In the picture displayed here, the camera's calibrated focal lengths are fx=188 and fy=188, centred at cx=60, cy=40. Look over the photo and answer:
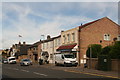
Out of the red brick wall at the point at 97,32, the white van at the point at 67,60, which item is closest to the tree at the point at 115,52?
the white van at the point at 67,60

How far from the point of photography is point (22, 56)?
71375mm

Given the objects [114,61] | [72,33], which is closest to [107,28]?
[72,33]

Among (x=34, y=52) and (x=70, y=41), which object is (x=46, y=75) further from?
(x=34, y=52)

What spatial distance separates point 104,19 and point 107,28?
197 cm

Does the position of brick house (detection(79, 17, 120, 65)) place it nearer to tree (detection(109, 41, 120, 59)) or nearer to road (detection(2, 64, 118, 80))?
tree (detection(109, 41, 120, 59))

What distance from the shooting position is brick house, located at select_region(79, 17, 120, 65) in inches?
1379

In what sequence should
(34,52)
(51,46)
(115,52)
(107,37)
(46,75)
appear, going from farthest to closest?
(34,52) < (51,46) < (107,37) < (115,52) < (46,75)

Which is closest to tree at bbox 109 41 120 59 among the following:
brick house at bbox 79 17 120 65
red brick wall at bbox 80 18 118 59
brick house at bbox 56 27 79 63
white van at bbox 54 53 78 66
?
white van at bbox 54 53 78 66

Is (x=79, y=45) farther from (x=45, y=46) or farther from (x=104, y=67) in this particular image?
(x=45, y=46)

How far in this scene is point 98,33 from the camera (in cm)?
3691

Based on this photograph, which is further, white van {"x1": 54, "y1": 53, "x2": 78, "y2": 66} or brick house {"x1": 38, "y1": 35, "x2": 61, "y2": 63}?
brick house {"x1": 38, "y1": 35, "x2": 61, "y2": 63}

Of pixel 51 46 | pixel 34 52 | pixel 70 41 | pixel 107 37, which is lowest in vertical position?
pixel 34 52

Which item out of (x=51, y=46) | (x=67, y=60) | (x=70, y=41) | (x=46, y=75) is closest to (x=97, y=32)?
(x=70, y=41)

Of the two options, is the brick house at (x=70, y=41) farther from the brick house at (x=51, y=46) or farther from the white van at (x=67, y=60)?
the white van at (x=67, y=60)
